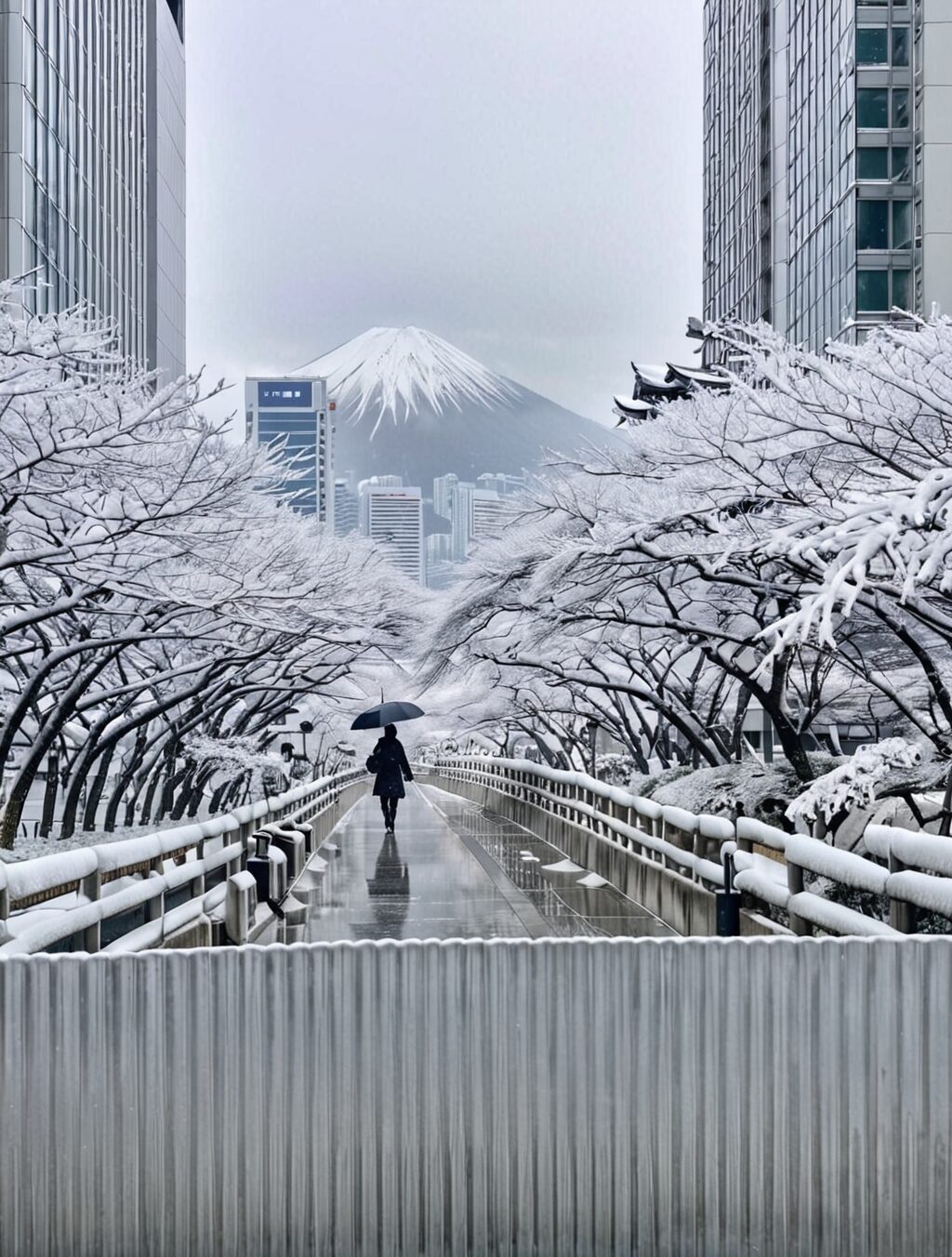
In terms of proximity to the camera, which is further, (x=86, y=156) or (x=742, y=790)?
(x=86, y=156)

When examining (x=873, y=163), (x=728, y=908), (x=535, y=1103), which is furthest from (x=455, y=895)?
(x=873, y=163)

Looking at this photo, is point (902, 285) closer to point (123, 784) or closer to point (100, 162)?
point (100, 162)

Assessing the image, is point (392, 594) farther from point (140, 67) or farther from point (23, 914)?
point (140, 67)

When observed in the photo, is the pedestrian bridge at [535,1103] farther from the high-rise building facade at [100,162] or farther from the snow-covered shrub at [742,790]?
the high-rise building facade at [100,162]

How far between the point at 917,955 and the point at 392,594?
28.1m

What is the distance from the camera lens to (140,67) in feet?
225

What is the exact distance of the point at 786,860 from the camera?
1052 cm

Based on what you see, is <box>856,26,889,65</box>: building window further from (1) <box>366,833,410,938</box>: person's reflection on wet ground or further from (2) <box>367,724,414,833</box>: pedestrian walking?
(1) <box>366,833,410,938</box>: person's reflection on wet ground

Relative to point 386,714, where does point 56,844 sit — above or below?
below

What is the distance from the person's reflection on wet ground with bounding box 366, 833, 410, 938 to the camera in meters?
14.7

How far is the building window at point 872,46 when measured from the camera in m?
49.9

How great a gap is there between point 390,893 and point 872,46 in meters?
42.5

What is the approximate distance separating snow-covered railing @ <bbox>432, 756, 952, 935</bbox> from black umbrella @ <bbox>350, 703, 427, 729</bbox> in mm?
9093

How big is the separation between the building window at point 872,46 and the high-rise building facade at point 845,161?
1.7 inches
